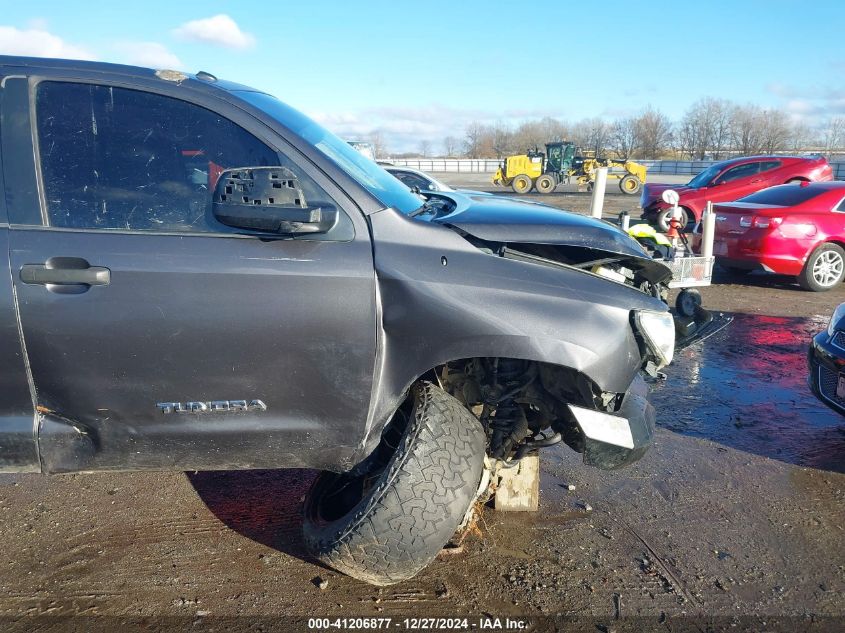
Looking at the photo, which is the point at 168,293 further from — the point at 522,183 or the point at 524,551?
the point at 522,183

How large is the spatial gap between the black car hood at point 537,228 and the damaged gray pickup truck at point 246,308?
0.02 meters

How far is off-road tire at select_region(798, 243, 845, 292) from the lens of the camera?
8.23 meters

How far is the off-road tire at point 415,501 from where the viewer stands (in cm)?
252

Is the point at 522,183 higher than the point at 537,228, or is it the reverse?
the point at 537,228

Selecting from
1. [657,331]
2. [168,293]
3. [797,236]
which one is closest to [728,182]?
[797,236]

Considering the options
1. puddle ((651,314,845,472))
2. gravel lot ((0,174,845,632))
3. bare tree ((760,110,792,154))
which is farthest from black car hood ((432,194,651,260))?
bare tree ((760,110,792,154))

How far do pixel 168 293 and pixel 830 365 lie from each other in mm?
3792

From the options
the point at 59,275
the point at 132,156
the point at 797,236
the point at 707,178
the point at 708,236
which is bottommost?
the point at 797,236

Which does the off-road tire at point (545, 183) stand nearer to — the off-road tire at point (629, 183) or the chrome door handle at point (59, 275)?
the off-road tire at point (629, 183)

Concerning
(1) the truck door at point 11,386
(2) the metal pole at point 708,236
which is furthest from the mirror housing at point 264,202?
(2) the metal pole at point 708,236

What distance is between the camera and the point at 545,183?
27.8 meters

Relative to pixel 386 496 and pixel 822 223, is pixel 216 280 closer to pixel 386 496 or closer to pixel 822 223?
pixel 386 496

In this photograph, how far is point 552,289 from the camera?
2.51m

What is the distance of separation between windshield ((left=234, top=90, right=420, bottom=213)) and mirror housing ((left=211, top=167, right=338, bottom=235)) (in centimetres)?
32
